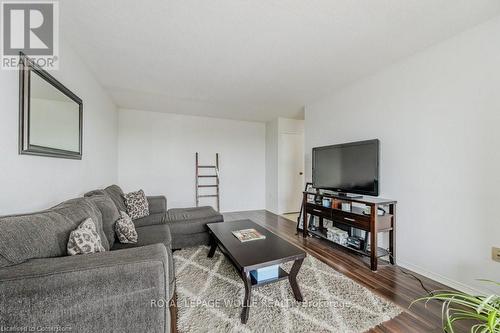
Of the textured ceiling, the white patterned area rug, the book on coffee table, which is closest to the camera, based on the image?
the white patterned area rug

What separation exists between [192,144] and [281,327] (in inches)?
153

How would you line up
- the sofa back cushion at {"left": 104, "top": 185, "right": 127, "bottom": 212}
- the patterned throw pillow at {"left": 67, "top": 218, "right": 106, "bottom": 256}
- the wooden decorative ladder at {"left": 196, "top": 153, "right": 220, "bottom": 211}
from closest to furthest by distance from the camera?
the patterned throw pillow at {"left": 67, "top": 218, "right": 106, "bottom": 256}, the sofa back cushion at {"left": 104, "top": 185, "right": 127, "bottom": 212}, the wooden decorative ladder at {"left": 196, "top": 153, "right": 220, "bottom": 211}

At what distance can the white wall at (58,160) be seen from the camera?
4.10ft

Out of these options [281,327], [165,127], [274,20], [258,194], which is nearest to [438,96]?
[274,20]

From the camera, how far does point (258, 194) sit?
518 cm

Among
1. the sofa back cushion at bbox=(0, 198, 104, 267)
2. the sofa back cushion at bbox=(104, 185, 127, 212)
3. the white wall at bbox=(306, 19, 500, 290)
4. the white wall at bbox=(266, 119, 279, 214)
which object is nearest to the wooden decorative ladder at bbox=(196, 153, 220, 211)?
the white wall at bbox=(266, 119, 279, 214)

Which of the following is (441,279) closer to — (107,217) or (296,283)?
(296,283)

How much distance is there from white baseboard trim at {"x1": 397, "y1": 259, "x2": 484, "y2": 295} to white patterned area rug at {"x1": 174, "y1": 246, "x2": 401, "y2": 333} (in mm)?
780

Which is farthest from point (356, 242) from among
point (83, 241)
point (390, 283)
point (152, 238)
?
point (83, 241)

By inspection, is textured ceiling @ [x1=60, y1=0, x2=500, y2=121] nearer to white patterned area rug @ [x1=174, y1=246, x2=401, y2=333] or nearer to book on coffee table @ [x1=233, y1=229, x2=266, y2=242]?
book on coffee table @ [x1=233, y1=229, x2=266, y2=242]

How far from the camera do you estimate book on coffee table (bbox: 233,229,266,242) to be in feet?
6.24

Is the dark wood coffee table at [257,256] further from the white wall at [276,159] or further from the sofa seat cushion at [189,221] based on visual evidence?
the white wall at [276,159]

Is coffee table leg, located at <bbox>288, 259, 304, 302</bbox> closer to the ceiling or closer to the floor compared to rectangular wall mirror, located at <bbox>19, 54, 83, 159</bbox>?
closer to the floor

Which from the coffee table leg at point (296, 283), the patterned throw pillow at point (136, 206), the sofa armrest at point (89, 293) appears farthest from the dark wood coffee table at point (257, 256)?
the patterned throw pillow at point (136, 206)
